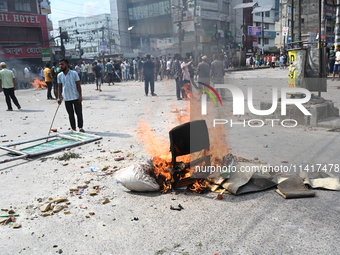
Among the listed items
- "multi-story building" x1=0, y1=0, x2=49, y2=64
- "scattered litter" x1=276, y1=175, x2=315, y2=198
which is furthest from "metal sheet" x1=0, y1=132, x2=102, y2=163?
"multi-story building" x1=0, y1=0, x2=49, y2=64

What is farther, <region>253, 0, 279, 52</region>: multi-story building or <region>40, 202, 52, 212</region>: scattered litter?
<region>253, 0, 279, 52</region>: multi-story building

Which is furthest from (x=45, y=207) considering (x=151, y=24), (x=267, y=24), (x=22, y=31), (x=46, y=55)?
(x=267, y=24)

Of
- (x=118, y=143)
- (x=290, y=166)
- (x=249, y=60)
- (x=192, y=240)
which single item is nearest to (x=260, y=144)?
(x=290, y=166)

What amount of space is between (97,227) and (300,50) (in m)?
6.35

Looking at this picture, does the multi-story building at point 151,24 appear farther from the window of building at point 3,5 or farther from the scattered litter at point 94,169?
the scattered litter at point 94,169

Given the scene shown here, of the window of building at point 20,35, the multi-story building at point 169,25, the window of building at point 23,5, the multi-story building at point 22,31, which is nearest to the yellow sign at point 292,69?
the multi-story building at point 169,25

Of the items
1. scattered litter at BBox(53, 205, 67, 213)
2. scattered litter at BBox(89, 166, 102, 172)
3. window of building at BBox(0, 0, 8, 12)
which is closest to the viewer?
scattered litter at BBox(53, 205, 67, 213)

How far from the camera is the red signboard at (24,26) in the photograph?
32094 millimetres

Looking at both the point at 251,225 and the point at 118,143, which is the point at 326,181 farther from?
the point at 118,143

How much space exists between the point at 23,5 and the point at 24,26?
3023mm

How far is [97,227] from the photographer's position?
305 cm

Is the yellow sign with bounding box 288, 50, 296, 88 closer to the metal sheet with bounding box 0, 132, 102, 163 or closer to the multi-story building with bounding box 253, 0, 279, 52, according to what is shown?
the metal sheet with bounding box 0, 132, 102, 163

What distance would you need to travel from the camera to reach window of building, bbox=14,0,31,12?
34812 millimetres

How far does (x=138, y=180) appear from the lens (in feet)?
12.2
